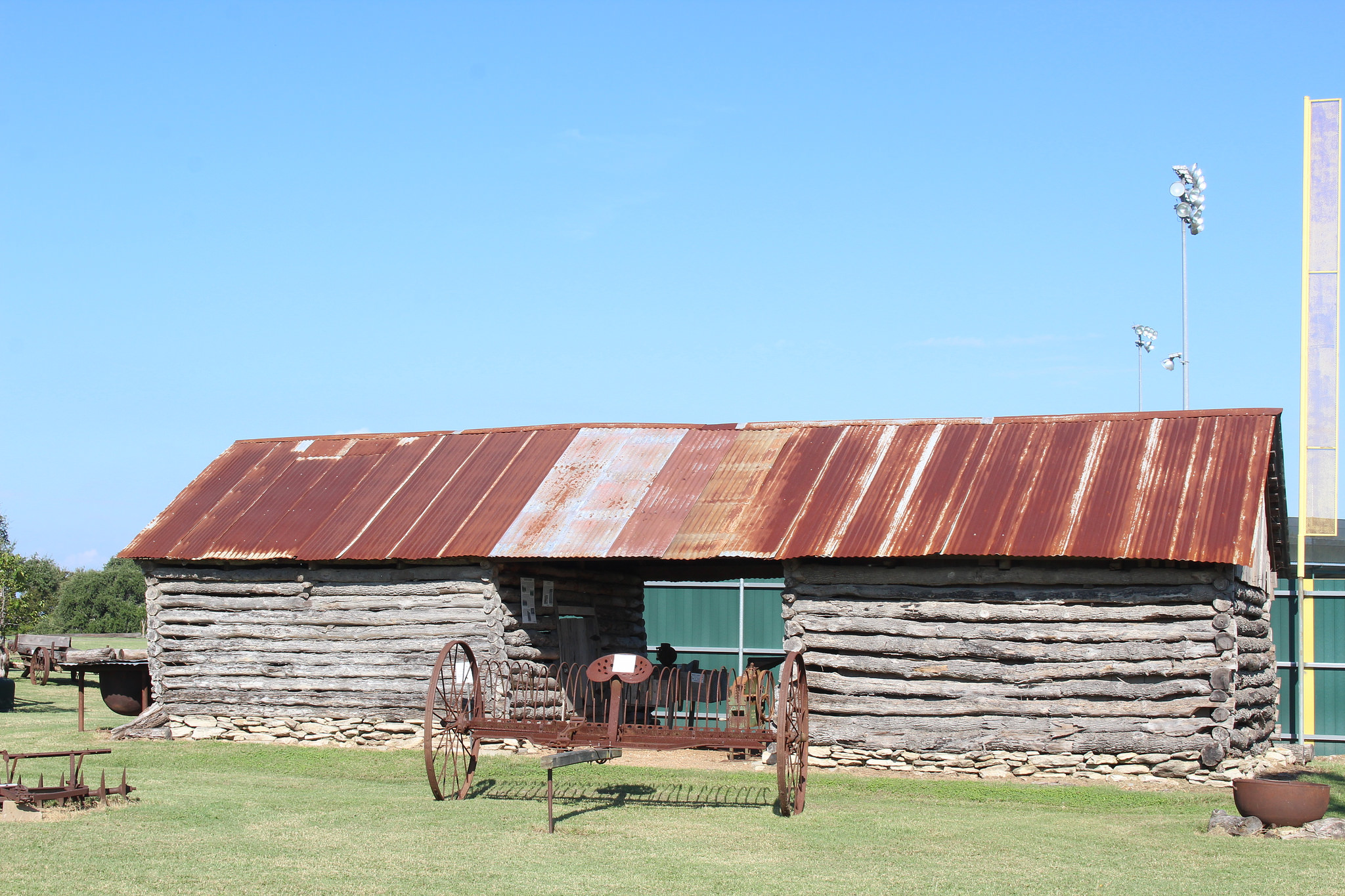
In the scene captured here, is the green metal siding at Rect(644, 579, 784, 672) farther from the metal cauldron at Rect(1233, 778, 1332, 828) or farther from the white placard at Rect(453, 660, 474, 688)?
the metal cauldron at Rect(1233, 778, 1332, 828)

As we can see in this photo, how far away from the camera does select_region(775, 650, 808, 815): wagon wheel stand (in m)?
12.3

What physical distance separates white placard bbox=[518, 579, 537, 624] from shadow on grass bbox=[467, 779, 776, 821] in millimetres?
3623

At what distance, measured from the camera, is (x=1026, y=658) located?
618 inches

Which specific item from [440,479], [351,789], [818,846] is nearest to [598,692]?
[440,479]

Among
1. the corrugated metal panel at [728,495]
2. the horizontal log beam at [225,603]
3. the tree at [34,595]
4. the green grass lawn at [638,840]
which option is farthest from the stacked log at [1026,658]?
the tree at [34,595]

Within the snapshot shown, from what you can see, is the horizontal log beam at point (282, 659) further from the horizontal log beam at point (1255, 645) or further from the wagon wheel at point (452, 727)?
the horizontal log beam at point (1255, 645)

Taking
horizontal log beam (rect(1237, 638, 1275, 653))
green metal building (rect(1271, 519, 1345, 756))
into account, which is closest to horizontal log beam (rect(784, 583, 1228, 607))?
horizontal log beam (rect(1237, 638, 1275, 653))

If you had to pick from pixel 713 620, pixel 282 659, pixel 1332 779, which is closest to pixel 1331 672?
pixel 1332 779

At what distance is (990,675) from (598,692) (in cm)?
766

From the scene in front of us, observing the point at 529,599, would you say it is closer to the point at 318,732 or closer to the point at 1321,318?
the point at 318,732

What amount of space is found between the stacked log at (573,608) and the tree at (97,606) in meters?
48.0

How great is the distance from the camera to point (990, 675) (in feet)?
51.8

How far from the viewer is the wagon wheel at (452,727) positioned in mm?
13164

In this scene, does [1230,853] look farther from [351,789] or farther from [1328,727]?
[1328,727]
